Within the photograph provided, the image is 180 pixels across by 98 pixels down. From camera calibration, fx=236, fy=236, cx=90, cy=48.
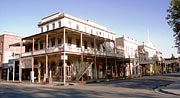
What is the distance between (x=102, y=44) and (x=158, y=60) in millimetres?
24919

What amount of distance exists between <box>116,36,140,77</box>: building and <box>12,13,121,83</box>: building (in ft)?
23.2

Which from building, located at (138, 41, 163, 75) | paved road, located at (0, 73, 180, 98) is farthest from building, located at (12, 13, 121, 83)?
building, located at (138, 41, 163, 75)

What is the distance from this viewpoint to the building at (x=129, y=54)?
161 feet

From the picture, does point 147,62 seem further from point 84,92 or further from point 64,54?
point 84,92

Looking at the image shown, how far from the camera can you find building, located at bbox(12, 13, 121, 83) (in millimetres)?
31953

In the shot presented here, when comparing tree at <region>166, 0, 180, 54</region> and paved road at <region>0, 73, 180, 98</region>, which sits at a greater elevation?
tree at <region>166, 0, 180, 54</region>

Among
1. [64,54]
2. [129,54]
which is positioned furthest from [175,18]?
[129,54]

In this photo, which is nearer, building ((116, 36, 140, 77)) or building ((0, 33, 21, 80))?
building ((116, 36, 140, 77))

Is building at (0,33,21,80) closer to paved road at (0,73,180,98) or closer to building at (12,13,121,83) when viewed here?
building at (12,13,121,83)

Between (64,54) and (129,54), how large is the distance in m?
27.4

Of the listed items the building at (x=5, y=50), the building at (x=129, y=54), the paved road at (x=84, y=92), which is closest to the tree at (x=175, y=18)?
the paved road at (x=84, y=92)

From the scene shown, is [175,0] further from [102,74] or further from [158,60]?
[158,60]

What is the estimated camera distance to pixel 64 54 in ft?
96.1

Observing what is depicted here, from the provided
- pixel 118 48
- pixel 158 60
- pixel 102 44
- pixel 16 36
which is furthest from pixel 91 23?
pixel 158 60
